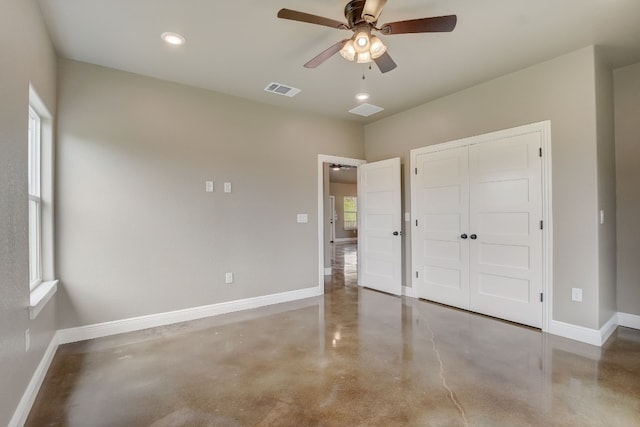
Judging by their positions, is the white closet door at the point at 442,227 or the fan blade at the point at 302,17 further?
the white closet door at the point at 442,227

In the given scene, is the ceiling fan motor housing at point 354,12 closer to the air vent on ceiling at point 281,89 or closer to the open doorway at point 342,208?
the air vent on ceiling at point 281,89

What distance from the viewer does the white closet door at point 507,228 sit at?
3240mm

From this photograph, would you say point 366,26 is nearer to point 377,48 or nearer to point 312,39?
point 377,48

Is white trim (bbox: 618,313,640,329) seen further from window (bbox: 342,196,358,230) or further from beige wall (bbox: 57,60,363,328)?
window (bbox: 342,196,358,230)

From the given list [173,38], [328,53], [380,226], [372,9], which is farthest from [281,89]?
[380,226]

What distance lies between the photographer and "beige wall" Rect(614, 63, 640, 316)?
10.5 ft

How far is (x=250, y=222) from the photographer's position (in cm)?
409

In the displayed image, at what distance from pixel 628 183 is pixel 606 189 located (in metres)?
0.42

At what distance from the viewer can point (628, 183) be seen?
323cm

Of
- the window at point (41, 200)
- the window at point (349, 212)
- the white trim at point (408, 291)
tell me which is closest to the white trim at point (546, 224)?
the white trim at point (408, 291)

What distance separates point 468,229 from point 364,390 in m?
2.47

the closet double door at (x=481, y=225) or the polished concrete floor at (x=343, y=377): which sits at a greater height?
the closet double door at (x=481, y=225)

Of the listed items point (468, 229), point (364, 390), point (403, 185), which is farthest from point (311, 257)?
point (364, 390)

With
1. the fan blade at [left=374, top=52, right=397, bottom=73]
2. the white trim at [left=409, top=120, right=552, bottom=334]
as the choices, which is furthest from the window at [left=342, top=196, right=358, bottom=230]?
the fan blade at [left=374, top=52, right=397, bottom=73]
